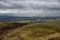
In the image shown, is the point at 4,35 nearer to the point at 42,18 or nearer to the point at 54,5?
the point at 42,18

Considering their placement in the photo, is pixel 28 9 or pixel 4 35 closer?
pixel 4 35

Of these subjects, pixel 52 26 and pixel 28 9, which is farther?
pixel 28 9

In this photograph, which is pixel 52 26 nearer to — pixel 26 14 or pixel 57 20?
pixel 57 20

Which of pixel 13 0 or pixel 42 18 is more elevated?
pixel 13 0

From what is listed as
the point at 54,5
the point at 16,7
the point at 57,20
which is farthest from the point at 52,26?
the point at 16,7

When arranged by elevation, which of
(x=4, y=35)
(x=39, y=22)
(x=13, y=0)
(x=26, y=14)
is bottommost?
(x=4, y=35)

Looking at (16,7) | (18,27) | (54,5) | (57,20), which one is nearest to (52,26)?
(57,20)

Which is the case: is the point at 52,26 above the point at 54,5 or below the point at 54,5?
below
